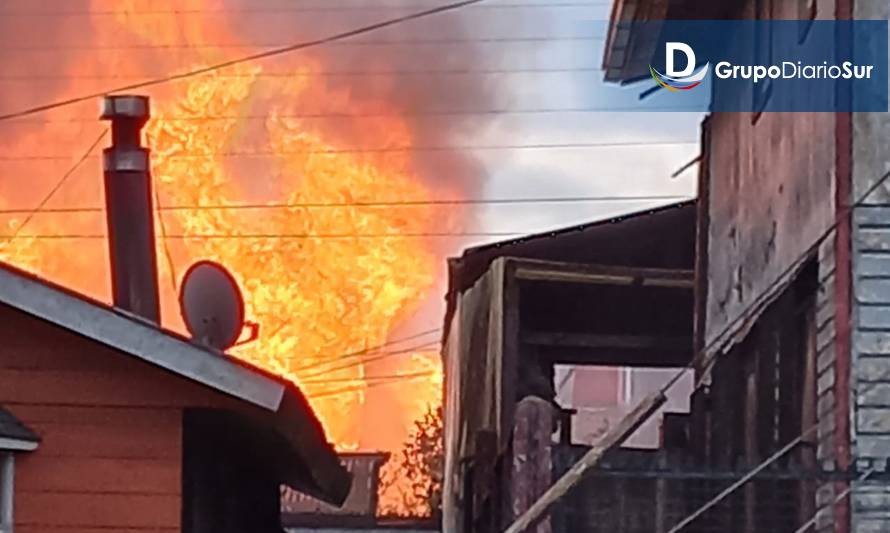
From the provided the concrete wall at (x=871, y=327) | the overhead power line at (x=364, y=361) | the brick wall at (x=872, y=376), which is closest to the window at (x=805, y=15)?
the concrete wall at (x=871, y=327)

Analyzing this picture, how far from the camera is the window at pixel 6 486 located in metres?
10.1

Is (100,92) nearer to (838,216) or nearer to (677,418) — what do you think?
(677,418)

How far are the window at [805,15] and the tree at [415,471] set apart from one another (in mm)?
27799

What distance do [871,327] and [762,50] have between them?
4468 mm

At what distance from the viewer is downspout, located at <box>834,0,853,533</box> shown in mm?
10484

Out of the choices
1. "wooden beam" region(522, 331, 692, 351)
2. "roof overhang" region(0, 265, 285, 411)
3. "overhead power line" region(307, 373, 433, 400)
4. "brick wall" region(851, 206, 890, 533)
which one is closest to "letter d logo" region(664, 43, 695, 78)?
"wooden beam" region(522, 331, 692, 351)

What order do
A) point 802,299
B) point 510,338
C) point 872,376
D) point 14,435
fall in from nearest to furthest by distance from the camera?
1. point 14,435
2. point 872,376
3. point 802,299
4. point 510,338

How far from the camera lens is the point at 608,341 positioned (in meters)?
18.2

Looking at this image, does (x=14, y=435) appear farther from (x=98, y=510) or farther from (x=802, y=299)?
(x=802, y=299)

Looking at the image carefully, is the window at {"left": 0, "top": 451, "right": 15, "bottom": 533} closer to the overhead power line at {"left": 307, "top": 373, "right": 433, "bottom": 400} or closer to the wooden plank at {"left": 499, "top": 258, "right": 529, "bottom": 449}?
the wooden plank at {"left": 499, "top": 258, "right": 529, "bottom": 449}

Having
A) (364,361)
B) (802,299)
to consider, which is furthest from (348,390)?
(802,299)

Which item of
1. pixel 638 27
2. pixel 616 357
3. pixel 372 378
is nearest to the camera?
pixel 638 27

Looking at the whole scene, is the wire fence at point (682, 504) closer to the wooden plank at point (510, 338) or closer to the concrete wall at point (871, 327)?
the concrete wall at point (871, 327)

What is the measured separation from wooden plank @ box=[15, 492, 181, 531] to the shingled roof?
11.6 inches
